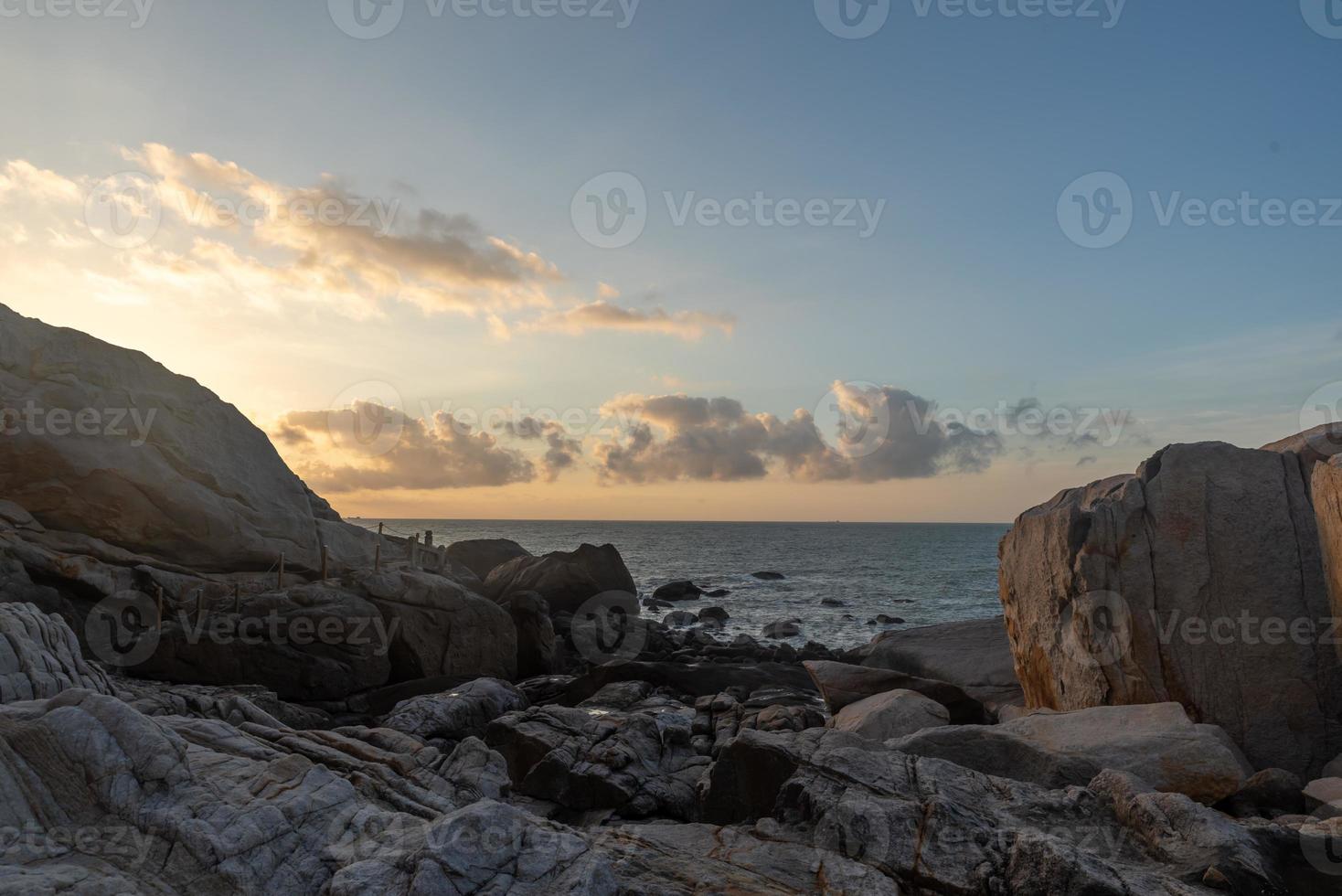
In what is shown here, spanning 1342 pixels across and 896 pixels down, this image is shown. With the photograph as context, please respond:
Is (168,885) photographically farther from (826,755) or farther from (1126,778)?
(1126,778)

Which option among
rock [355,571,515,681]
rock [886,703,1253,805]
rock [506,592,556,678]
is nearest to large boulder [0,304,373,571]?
rock [355,571,515,681]

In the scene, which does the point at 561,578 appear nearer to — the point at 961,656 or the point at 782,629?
the point at 782,629

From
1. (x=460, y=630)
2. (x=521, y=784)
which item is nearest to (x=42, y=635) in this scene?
(x=521, y=784)

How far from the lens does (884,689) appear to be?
1716cm

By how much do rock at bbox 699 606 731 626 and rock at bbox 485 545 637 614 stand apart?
19.0 ft

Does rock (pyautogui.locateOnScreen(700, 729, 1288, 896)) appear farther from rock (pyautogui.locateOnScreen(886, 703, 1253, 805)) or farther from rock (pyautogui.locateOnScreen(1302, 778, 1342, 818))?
rock (pyautogui.locateOnScreen(1302, 778, 1342, 818))

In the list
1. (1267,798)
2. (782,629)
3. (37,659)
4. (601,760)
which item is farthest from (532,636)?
(1267,798)

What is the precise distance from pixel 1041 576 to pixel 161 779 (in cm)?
1400

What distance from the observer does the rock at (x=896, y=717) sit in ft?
44.5

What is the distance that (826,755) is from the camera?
8.38 meters

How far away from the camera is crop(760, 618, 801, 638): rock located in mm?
41625

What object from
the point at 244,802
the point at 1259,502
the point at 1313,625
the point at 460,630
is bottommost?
the point at 460,630

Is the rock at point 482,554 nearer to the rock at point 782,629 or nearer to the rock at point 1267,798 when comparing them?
the rock at point 782,629

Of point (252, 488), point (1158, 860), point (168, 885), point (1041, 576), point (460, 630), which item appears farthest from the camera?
point (252, 488)
